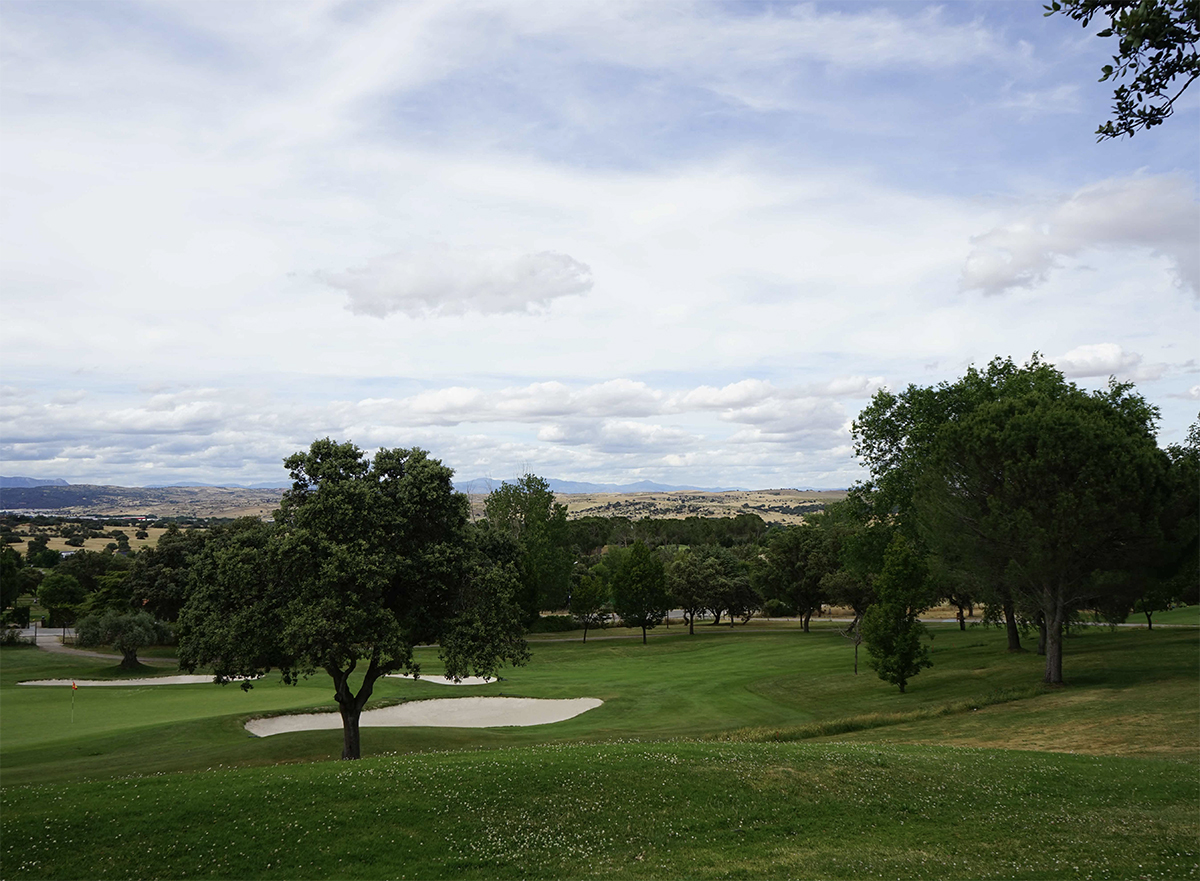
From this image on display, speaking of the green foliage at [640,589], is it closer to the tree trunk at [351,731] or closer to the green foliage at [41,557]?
the tree trunk at [351,731]

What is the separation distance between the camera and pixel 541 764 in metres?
17.1

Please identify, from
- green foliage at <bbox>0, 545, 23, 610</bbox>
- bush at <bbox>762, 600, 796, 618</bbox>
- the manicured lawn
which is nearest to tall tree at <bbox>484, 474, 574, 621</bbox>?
bush at <bbox>762, 600, 796, 618</bbox>

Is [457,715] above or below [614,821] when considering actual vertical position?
below

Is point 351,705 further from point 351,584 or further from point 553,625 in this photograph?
point 553,625

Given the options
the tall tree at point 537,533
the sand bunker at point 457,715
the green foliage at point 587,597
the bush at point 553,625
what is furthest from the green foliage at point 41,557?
the sand bunker at point 457,715

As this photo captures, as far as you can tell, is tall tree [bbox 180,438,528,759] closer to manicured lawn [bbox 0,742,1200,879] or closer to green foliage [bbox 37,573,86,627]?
manicured lawn [bbox 0,742,1200,879]

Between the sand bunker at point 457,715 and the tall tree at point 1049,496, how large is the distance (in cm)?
2001

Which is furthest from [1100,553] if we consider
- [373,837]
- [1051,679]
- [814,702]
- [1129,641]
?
[373,837]

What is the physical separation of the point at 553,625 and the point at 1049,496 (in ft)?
206

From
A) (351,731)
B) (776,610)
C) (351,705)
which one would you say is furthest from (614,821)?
(776,610)

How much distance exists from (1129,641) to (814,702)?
71.5ft

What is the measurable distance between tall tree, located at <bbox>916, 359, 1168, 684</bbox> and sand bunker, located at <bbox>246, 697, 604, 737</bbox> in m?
20.0

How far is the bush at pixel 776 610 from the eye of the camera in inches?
3574

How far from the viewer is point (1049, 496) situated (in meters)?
31.2
